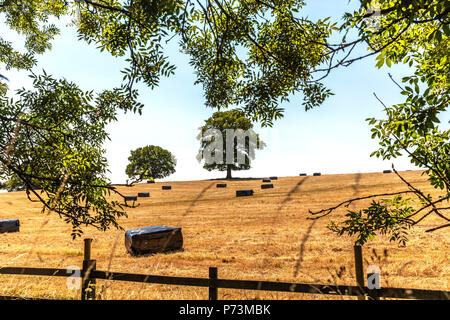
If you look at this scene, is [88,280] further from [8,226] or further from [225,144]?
[225,144]

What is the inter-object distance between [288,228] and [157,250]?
25.4ft

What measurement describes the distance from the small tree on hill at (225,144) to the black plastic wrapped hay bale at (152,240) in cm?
5325

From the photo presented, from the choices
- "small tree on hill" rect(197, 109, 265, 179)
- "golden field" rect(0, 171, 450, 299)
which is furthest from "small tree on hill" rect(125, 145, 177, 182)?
"golden field" rect(0, 171, 450, 299)

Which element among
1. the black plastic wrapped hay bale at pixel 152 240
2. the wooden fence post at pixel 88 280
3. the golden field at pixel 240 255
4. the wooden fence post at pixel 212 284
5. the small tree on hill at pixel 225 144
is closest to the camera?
the wooden fence post at pixel 212 284

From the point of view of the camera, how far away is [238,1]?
20.3ft

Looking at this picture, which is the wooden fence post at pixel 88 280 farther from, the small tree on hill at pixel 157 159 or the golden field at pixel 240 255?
the small tree on hill at pixel 157 159

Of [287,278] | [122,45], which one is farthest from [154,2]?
[287,278]

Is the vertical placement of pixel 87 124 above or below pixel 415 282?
above

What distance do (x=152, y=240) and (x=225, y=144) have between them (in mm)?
56970

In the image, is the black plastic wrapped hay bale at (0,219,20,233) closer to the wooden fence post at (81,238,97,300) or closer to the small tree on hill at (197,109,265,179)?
the wooden fence post at (81,238,97,300)

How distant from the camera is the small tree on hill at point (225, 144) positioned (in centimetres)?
7009

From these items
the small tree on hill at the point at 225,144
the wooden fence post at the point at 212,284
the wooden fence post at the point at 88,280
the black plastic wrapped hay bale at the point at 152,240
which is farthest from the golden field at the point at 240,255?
the small tree on hill at the point at 225,144

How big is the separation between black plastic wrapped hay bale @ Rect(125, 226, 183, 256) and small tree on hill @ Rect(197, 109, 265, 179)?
53249 mm
